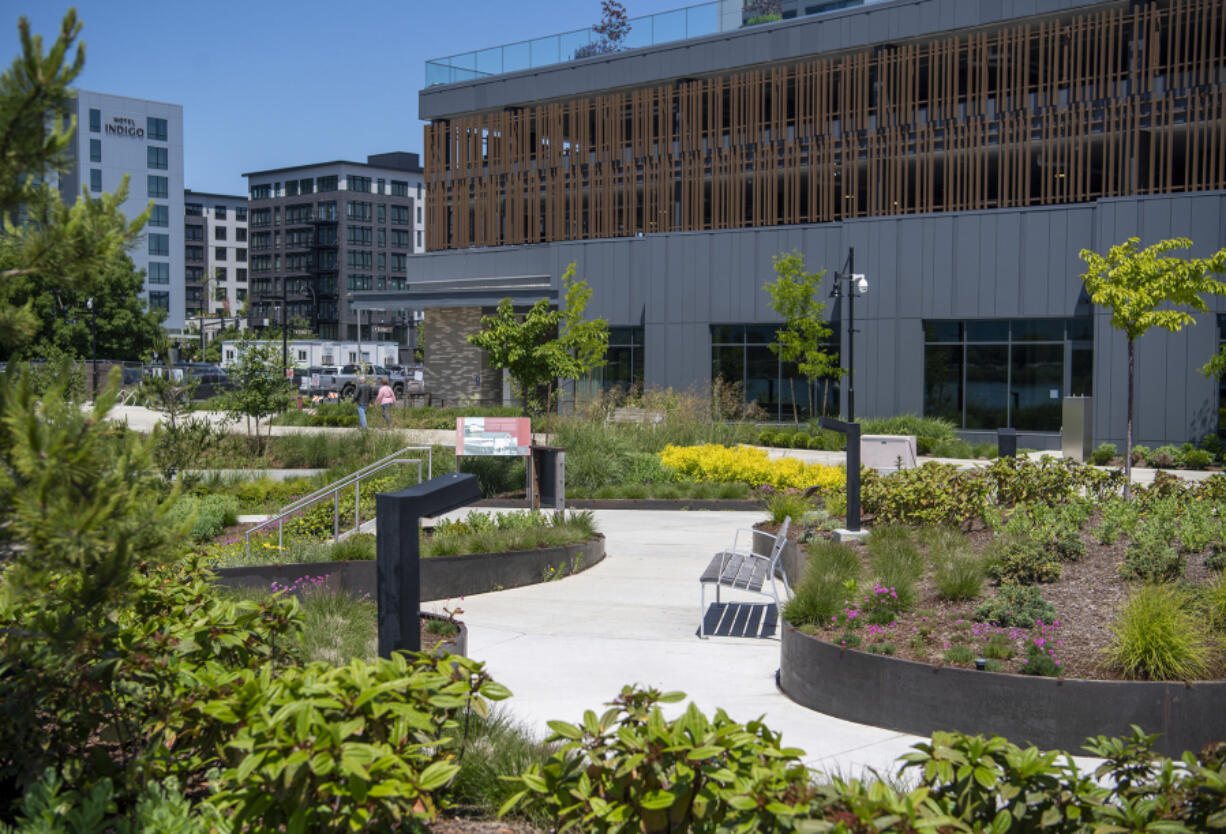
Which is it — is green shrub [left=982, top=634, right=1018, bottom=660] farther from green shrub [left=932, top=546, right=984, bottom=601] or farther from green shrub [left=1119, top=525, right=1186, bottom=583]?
green shrub [left=1119, top=525, right=1186, bottom=583]

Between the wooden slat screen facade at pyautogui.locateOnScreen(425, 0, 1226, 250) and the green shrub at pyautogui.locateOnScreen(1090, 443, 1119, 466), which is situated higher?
the wooden slat screen facade at pyautogui.locateOnScreen(425, 0, 1226, 250)

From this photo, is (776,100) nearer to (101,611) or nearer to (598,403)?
(598,403)

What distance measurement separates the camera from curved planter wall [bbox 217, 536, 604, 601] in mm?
10656

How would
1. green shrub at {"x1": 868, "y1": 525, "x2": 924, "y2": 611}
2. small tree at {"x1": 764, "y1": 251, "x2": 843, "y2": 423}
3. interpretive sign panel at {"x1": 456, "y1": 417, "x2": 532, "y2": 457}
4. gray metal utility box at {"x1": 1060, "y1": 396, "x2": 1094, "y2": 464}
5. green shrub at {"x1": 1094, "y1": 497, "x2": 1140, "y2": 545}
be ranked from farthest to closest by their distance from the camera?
small tree at {"x1": 764, "y1": 251, "x2": 843, "y2": 423} < gray metal utility box at {"x1": 1060, "y1": 396, "x2": 1094, "y2": 464} < interpretive sign panel at {"x1": 456, "y1": 417, "x2": 532, "y2": 457} < green shrub at {"x1": 1094, "y1": 497, "x2": 1140, "y2": 545} < green shrub at {"x1": 868, "y1": 525, "x2": 924, "y2": 611}

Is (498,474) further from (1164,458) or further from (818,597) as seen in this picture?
(1164,458)

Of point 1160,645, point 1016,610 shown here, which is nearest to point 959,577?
point 1016,610

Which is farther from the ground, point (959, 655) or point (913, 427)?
point (913, 427)

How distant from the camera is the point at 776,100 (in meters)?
39.9

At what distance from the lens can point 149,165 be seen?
98.0 metres

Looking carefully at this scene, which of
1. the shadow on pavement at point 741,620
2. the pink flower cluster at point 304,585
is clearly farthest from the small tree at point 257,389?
the shadow on pavement at point 741,620

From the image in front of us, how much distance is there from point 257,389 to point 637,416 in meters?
8.76

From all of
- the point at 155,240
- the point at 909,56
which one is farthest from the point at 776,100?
the point at 155,240

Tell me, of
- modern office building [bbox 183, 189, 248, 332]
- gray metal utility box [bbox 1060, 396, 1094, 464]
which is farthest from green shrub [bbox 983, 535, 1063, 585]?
modern office building [bbox 183, 189, 248, 332]

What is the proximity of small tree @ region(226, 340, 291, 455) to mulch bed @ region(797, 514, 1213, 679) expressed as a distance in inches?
692
